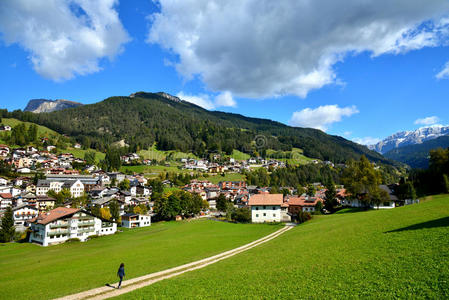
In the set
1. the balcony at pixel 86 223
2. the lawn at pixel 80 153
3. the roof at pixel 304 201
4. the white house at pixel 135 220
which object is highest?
the lawn at pixel 80 153

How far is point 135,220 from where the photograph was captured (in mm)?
74000

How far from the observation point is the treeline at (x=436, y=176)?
60500 millimetres

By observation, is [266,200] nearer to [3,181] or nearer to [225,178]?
[3,181]

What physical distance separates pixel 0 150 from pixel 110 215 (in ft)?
364

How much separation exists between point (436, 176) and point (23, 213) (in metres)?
121

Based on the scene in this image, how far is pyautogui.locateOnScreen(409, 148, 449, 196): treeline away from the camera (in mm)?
60500

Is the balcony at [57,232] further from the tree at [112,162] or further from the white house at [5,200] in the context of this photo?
the tree at [112,162]

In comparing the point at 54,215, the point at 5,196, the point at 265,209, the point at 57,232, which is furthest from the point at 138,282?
the point at 5,196

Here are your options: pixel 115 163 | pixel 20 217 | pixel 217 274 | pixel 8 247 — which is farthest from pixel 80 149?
pixel 217 274

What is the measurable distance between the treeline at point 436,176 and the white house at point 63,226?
84.5 metres

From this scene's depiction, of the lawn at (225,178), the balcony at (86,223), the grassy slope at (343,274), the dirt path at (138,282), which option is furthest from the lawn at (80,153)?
the grassy slope at (343,274)

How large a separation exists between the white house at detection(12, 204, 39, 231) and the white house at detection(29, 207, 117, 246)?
966 inches

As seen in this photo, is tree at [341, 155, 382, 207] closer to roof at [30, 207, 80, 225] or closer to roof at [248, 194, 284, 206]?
roof at [248, 194, 284, 206]

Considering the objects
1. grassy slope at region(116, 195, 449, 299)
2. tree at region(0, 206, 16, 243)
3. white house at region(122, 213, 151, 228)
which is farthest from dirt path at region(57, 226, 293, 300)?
white house at region(122, 213, 151, 228)
